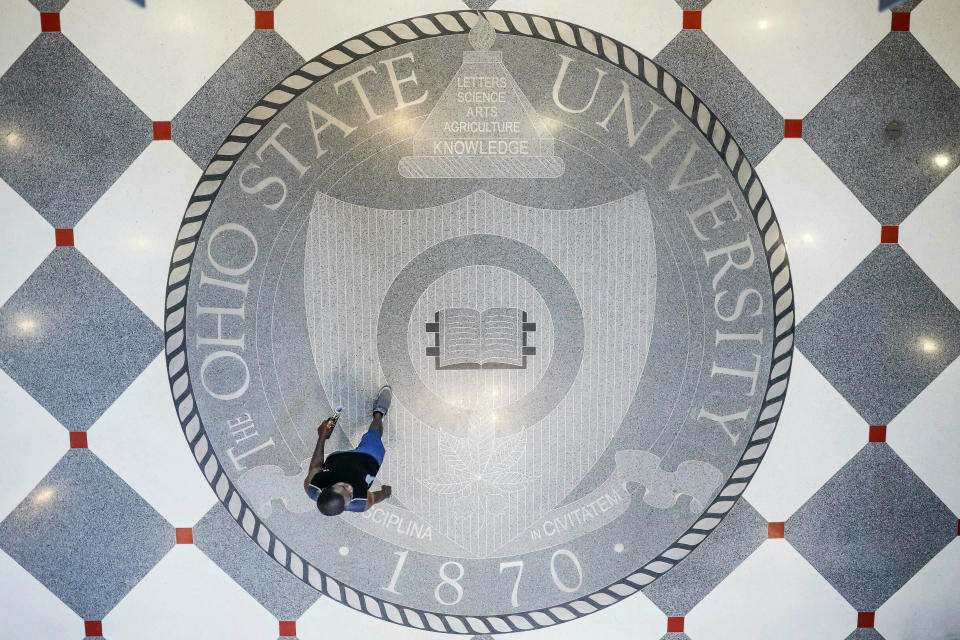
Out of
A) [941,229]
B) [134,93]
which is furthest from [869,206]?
[134,93]

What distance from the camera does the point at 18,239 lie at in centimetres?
220

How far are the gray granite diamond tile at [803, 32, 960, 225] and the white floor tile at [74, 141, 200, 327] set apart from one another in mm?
2193

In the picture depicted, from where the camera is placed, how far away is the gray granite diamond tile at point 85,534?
225 cm

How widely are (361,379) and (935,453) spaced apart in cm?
209

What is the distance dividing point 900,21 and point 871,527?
1790mm

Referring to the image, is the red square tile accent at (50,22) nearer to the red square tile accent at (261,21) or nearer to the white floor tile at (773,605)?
the red square tile accent at (261,21)

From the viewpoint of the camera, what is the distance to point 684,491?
2.26 m

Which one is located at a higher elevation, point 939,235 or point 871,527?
point 939,235

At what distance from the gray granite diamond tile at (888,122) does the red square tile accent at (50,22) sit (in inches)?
102

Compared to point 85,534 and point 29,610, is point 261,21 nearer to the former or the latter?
point 85,534

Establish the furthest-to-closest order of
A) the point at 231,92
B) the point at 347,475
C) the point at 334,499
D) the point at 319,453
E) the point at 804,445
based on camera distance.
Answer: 1. the point at 804,445
2. the point at 231,92
3. the point at 319,453
4. the point at 347,475
5. the point at 334,499

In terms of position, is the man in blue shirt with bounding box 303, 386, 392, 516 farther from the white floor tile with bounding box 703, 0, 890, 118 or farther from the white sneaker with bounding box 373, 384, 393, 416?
the white floor tile with bounding box 703, 0, 890, 118

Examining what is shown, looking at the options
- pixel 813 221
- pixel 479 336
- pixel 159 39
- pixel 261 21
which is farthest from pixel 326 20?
pixel 813 221

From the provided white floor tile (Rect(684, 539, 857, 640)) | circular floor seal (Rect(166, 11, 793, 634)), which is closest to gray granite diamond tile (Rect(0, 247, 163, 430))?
circular floor seal (Rect(166, 11, 793, 634))
